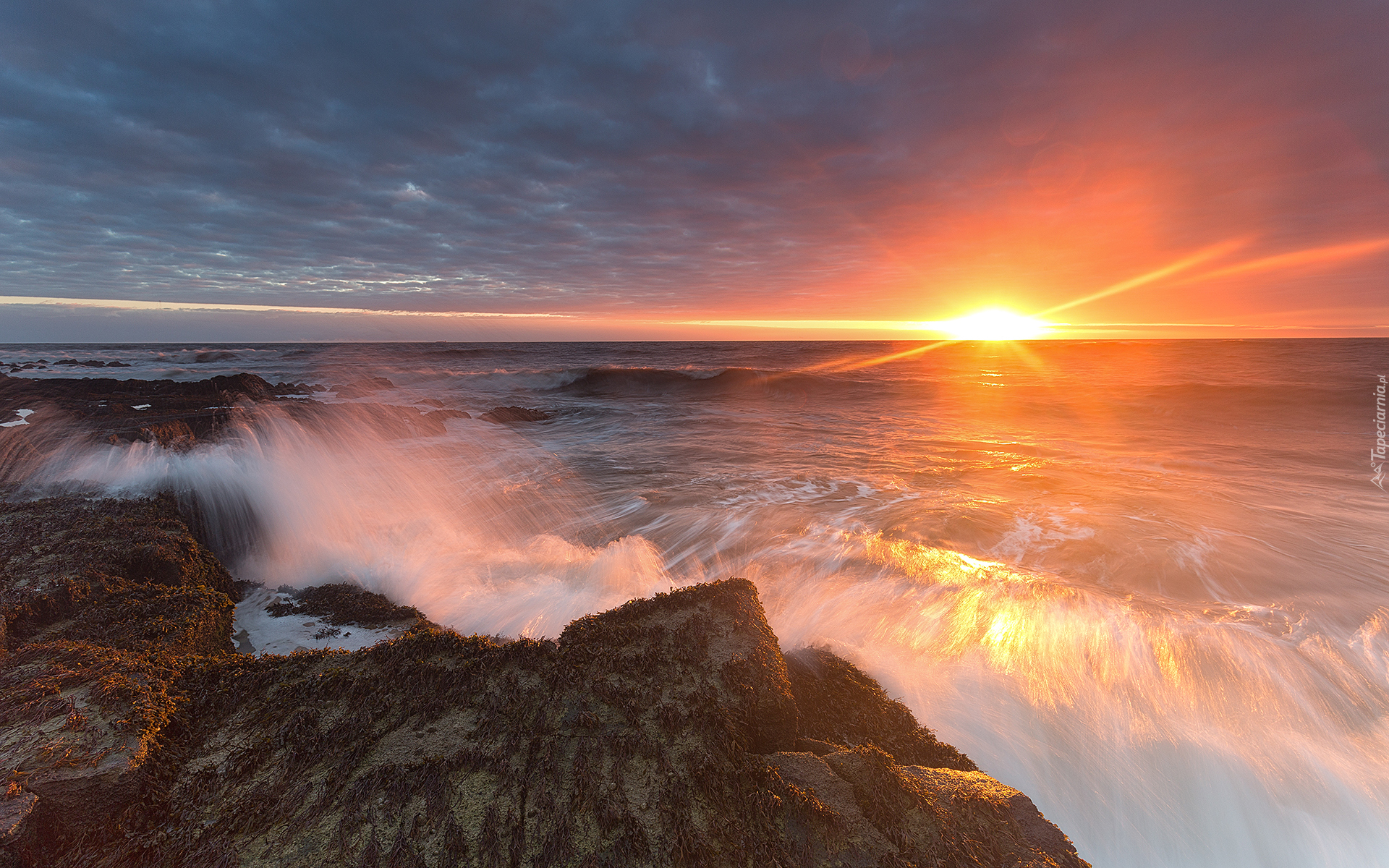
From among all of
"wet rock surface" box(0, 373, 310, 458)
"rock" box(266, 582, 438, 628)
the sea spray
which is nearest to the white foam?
"rock" box(266, 582, 438, 628)

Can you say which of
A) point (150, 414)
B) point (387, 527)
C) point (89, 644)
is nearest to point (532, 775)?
point (89, 644)

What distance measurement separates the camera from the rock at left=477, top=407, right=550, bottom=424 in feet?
54.3

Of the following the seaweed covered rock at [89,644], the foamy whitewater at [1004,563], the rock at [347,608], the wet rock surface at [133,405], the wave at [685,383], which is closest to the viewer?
the seaweed covered rock at [89,644]

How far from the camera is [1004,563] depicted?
594cm

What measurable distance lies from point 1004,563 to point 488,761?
5865 millimetres

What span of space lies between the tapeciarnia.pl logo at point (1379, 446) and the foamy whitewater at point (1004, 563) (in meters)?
0.28

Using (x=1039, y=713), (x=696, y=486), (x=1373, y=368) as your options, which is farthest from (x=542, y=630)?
(x=1373, y=368)

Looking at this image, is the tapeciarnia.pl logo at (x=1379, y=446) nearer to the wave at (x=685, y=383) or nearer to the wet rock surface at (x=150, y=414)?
the wave at (x=685, y=383)

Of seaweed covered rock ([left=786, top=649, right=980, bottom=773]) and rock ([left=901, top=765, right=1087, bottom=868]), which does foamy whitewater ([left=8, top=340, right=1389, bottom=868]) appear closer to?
seaweed covered rock ([left=786, top=649, right=980, bottom=773])

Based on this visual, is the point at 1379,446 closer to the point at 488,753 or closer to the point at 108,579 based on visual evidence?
the point at 488,753

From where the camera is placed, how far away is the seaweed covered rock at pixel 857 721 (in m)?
2.43

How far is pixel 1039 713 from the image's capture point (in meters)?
3.41

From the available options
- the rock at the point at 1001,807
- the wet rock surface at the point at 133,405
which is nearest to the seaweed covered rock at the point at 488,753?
the rock at the point at 1001,807

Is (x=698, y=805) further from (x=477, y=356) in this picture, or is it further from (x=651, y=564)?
(x=477, y=356)
